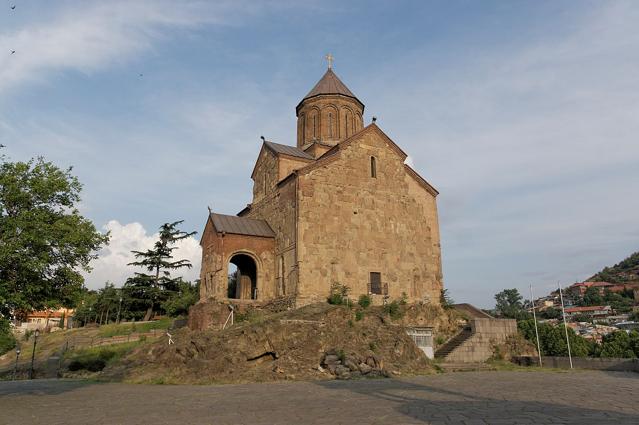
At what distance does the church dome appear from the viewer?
30.1m

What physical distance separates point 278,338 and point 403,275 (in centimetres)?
1002

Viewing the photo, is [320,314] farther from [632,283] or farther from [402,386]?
[632,283]

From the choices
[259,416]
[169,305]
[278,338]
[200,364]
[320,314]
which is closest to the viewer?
[259,416]

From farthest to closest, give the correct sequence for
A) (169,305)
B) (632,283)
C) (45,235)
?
(632,283) < (169,305) < (45,235)

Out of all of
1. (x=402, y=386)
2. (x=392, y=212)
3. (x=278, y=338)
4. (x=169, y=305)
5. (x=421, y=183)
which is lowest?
(x=402, y=386)

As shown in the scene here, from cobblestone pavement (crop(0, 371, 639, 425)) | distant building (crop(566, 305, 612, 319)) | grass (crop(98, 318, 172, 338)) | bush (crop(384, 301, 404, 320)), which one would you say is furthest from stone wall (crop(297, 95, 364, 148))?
distant building (crop(566, 305, 612, 319))

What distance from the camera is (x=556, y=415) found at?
24.0ft

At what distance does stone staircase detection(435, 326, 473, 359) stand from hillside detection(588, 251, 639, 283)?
117766mm

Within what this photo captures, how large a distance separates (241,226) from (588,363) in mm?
17261

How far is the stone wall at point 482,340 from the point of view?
23062 mm

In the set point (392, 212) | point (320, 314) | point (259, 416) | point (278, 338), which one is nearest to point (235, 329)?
point (278, 338)

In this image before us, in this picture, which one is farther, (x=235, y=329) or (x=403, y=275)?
(x=403, y=275)

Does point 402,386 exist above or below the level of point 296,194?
below

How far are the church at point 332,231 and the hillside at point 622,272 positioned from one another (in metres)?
119
